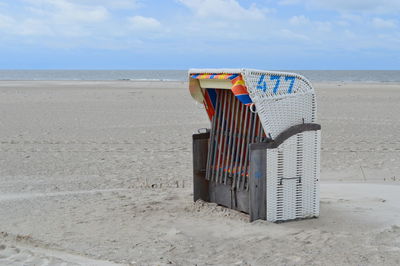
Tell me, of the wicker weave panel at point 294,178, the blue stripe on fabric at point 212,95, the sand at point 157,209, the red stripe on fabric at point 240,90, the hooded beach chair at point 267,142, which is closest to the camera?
the sand at point 157,209

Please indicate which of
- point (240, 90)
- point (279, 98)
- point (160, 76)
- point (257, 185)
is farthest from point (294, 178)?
point (160, 76)

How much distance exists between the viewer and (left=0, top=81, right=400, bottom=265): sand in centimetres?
538

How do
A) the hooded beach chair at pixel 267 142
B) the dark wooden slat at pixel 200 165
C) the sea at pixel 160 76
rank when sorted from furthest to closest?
1. the sea at pixel 160 76
2. the dark wooden slat at pixel 200 165
3. the hooded beach chair at pixel 267 142

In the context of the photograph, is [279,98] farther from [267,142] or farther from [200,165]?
[200,165]

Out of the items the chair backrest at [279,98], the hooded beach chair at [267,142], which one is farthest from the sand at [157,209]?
the chair backrest at [279,98]

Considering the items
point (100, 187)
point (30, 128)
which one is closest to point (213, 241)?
point (100, 187)

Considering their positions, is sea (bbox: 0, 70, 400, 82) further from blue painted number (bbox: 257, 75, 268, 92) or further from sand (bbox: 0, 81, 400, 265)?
blue painted number (bbox: 257, 75, 268, 92)

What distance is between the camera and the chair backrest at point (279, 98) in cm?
587

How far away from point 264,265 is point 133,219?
2123 millimetres

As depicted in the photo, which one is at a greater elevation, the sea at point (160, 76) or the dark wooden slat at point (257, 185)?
the dark wooden slat at point (257, 185)

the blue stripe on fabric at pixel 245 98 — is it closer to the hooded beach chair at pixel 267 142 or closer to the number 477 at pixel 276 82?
the hooded beach chair at pixel 267 142

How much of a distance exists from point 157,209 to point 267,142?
6.09ft

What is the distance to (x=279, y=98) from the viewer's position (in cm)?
604

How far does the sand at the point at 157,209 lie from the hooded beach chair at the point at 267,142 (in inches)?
10.0
